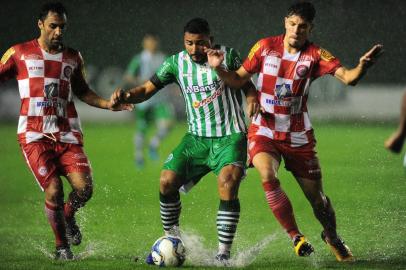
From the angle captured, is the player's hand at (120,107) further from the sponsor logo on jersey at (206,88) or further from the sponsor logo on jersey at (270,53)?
the sponsor logo on jersey at (270,53)

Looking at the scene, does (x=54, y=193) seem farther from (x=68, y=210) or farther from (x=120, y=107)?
(x=120, y=107)

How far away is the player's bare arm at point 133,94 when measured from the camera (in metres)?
7.62

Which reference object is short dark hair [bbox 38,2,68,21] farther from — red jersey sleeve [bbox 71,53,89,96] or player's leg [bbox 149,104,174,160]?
player's leg [bbox 149,104,174,160]

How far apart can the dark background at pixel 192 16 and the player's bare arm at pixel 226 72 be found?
528 inches

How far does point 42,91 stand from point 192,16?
557 inches

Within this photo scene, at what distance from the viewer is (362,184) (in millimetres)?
13086

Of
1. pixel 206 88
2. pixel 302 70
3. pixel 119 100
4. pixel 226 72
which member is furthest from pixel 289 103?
pixel 119 100

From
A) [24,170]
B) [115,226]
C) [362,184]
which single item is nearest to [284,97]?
[115,226]

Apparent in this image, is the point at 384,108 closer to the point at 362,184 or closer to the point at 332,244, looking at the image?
the point at 362,184

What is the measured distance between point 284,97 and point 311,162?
544 millimetres

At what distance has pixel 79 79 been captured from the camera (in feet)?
26.4

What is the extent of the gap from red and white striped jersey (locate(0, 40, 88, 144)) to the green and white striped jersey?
36.8 inches

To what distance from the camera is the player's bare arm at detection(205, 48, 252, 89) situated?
23.8 feet

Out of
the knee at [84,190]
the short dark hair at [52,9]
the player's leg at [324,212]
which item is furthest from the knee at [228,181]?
the short dark hair at [52,9]
